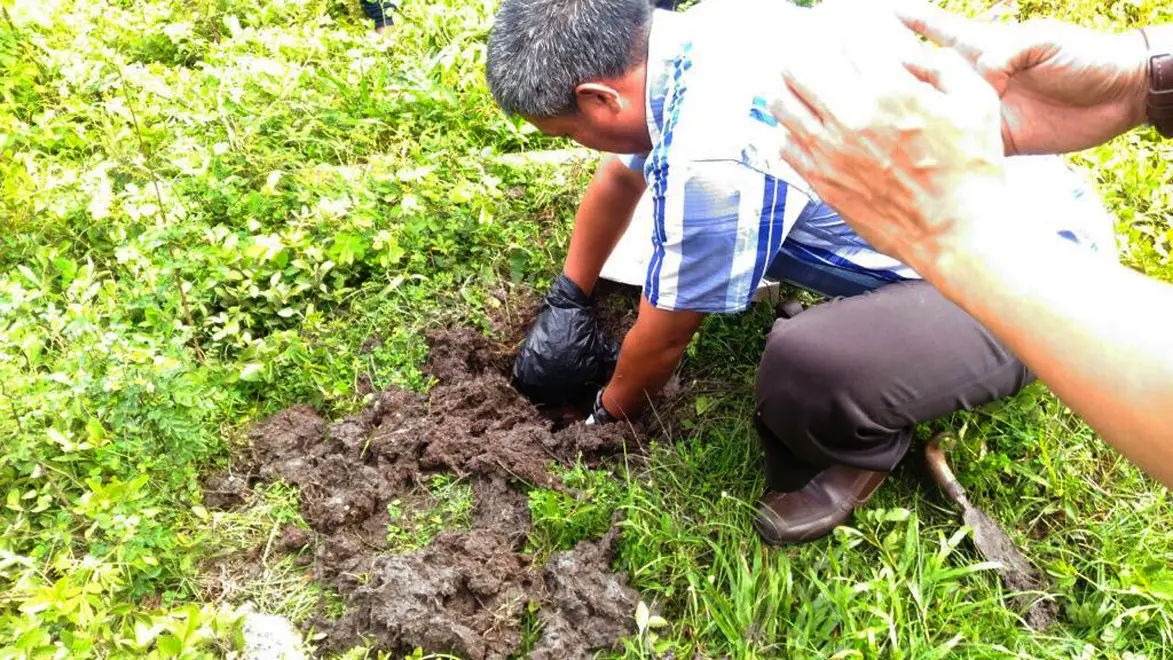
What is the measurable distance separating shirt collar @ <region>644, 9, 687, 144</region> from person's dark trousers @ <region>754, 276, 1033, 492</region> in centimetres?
62

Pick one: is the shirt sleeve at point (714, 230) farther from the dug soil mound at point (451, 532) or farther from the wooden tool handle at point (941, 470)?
the wooden tool handle at point (941, 470)

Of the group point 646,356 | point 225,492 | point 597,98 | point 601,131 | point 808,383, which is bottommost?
point 225,492

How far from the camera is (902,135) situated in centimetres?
106

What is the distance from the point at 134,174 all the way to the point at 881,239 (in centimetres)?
289

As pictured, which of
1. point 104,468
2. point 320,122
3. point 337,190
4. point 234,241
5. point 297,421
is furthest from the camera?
point 320,122

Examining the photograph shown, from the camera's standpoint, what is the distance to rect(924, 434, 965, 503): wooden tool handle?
208 centimetres

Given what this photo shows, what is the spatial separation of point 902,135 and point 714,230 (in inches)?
28.2

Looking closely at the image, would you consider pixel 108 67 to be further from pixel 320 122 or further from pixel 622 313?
pixel 622 313

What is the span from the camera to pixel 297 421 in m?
2.38

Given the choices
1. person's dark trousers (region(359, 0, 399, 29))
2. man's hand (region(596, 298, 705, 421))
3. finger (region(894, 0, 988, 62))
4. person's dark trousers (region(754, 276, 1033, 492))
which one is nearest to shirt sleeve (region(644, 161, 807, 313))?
man's hand (region(596, 298, 705, 421))

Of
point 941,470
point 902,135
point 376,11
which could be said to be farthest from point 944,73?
point 376,11

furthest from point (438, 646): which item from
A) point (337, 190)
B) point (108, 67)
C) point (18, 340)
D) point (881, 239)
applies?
point (108, 67)

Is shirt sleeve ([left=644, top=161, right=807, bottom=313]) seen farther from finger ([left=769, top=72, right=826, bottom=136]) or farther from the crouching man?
finger ([left=769, top=72, right=826, bottom=136])

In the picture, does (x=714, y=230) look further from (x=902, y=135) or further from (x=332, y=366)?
(x=332, y=366)
